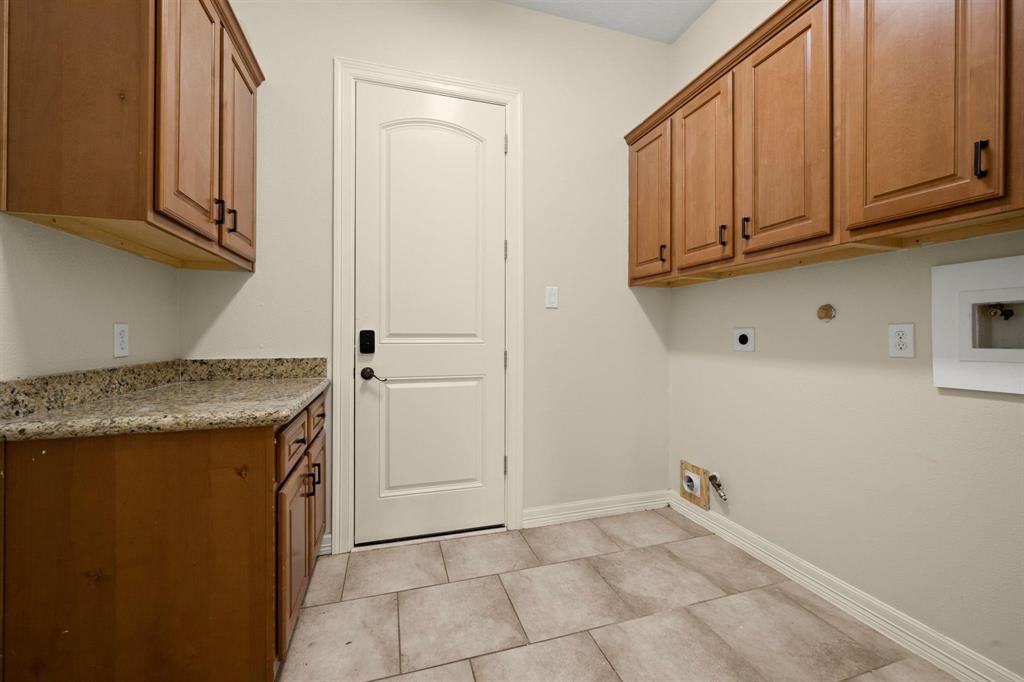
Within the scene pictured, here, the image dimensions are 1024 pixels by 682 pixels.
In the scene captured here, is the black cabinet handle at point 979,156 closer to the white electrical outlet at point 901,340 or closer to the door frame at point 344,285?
the white electrical outlet at point 901,340

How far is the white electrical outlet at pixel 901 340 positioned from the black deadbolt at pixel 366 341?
2150 mm

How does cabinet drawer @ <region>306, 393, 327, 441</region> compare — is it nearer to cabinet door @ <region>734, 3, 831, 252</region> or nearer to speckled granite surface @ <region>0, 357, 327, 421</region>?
speckled granite surface @ <region>0, 357, 327, 421</region>

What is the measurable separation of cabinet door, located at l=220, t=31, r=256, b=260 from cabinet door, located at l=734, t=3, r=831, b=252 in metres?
2.06

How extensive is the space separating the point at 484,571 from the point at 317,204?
1910 millimetres

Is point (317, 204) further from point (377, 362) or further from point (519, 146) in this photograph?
point (519, 146)

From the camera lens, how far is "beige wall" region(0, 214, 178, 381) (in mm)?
1102

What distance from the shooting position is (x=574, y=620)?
154 cm

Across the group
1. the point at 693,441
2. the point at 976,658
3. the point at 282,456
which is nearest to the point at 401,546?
the point at 282,456

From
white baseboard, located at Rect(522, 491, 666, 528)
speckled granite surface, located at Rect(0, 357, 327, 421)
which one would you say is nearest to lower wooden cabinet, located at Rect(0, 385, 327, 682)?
speckled granite surface, located at Rect(0, 357, 327, 421)

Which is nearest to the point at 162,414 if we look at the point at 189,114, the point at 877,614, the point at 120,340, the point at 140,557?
the point at 140,557

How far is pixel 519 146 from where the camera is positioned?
2305mm

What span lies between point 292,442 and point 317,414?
454mm

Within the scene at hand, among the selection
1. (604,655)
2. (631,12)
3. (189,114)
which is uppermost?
(631,12)

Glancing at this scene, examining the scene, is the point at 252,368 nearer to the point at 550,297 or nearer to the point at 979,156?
the point at 550,297
